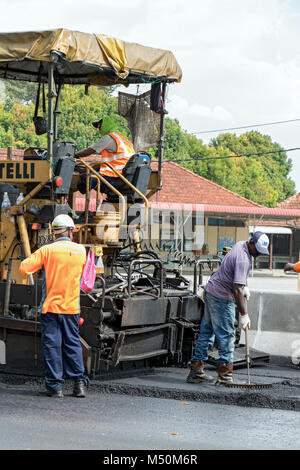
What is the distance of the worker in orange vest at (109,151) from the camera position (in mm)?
8859

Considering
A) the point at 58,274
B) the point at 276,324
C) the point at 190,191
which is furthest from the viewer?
the point at 190,191

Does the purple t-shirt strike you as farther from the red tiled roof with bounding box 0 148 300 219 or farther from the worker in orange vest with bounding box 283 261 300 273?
the red tiled roof with bounding box 0 148 300 219

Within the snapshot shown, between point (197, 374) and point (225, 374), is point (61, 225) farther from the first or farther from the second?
point (225, 374)

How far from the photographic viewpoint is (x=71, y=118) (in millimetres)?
35312

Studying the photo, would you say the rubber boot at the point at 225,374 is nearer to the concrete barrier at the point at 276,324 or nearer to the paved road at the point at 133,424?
the paved road at the point at 133,424

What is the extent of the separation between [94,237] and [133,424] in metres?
3.03

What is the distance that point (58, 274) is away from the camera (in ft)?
22.9

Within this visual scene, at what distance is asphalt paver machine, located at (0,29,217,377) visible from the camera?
754 centimetres

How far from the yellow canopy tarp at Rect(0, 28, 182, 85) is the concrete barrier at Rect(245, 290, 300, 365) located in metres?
3.13

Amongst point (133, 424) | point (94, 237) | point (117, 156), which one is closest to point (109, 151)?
point (117, 156)

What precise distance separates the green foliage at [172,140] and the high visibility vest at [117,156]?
0.62 m

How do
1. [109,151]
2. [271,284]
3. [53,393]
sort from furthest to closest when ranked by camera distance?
[271,284]
[109,151]
[53,393]
